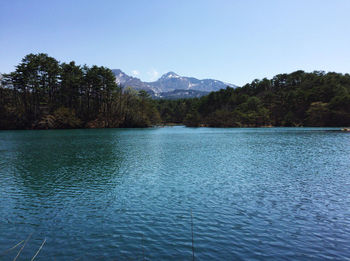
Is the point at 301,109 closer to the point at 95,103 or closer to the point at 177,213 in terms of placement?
the point at 95,103

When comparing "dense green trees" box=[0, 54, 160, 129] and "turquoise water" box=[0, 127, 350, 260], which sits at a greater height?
"dense green trees" box=[0, 54, 160, 129]

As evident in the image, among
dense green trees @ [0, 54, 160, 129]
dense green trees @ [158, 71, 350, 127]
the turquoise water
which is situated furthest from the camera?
dense green trees @ [158, 71, 350, 127]

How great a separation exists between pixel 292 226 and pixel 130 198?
11.1 m

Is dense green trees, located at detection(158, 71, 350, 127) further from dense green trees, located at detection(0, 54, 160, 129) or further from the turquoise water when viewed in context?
the turquoise water

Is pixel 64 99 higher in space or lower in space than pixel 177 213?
higher

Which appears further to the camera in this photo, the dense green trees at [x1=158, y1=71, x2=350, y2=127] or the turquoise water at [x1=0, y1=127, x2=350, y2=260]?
the dense green trees at [x1=158, y1=71, x2=350, y2=127]

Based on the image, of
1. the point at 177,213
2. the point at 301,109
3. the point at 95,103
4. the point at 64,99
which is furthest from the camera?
the point at 301,109

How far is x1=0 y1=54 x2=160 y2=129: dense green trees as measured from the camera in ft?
420

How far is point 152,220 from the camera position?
14000 mm

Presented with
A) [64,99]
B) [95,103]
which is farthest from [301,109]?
[64,99]

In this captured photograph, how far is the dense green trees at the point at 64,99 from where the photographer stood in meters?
128

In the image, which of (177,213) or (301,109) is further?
(301,109)

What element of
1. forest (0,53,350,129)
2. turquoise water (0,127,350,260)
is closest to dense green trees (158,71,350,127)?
forest (0,53,350,129)

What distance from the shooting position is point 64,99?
483ft
